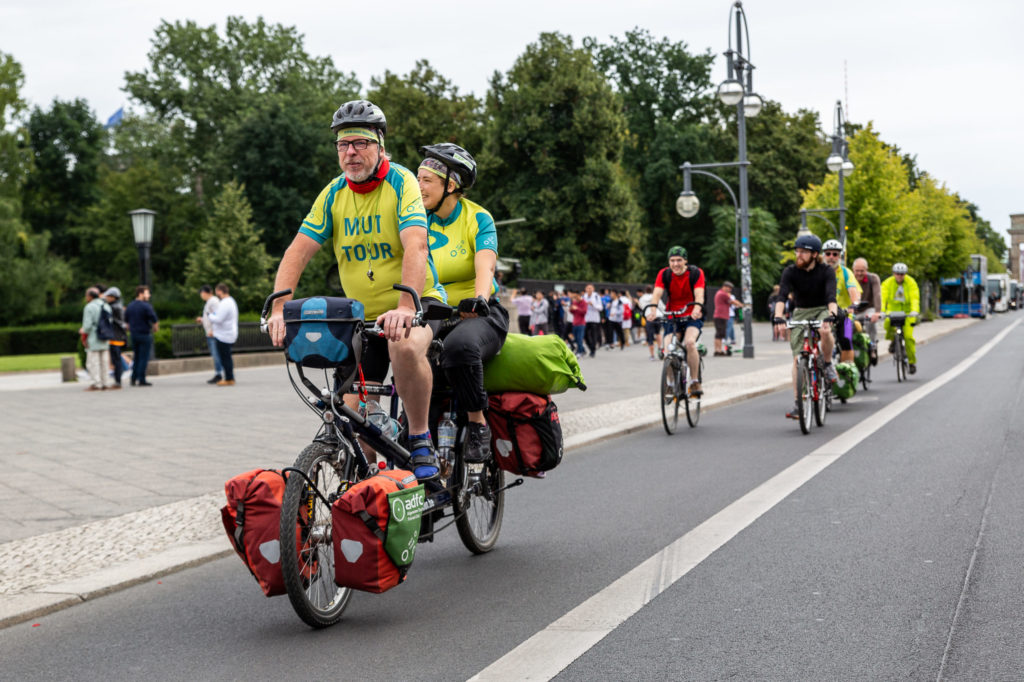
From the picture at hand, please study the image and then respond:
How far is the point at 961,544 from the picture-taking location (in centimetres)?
Result: 583

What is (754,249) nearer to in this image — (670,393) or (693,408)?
(693,408)

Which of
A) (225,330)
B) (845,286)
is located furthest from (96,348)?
(845,286)

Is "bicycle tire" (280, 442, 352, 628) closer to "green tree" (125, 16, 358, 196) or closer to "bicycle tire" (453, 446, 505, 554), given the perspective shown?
"bicycle tire" (453, 446, 505, 554)

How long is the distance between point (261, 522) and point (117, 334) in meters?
16.7

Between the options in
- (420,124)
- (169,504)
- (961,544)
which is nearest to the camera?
(961,544)

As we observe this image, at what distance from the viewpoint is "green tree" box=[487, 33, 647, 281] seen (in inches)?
2231

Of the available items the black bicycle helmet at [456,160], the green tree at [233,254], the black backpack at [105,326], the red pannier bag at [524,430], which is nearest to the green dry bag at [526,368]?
the red pannier bag at [524,430]

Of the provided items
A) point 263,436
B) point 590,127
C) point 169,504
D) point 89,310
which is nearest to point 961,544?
point 169,504

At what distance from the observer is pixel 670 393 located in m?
11.8

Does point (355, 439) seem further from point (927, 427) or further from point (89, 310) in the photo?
point (89, 310)

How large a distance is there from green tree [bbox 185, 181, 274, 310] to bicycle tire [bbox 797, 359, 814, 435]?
41170mm

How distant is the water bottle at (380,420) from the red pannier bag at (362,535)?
0.40 m

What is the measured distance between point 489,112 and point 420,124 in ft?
16.2

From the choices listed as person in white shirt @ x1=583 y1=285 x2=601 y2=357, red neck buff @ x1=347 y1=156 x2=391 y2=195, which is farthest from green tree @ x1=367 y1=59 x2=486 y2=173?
red neck buff @ x1=347 y1=156 x2=391 y2=195
